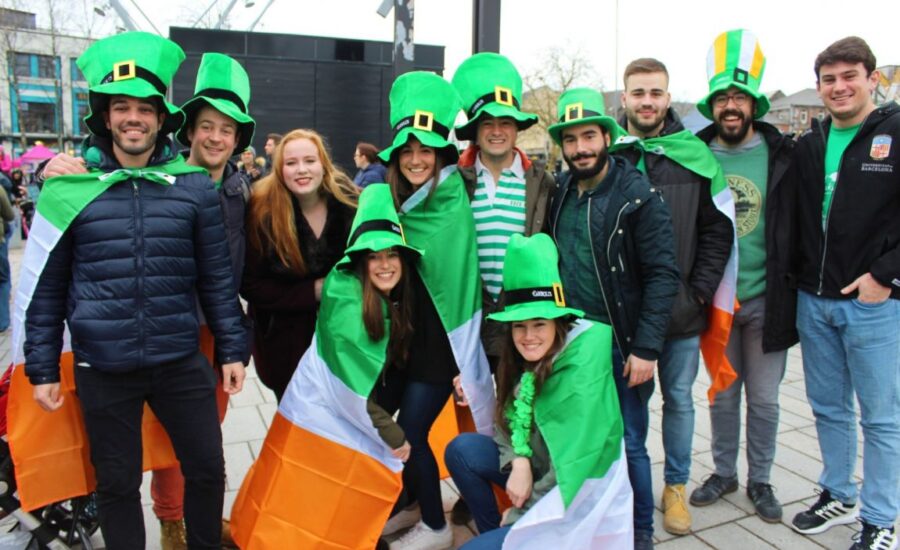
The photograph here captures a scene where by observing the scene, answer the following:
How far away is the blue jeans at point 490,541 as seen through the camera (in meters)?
2.52

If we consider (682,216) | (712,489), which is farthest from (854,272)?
(712,489)

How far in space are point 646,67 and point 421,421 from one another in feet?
6.33

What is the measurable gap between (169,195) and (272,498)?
133 centimetres

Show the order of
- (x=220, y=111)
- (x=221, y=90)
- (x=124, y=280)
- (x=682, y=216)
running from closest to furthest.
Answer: (x=124, y=280)
(x=220, y=111)
(x=221, y=90)
(x=682, y=216)

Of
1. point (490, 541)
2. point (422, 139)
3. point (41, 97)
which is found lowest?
point (490, 541)

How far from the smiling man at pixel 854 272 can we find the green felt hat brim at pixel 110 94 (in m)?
2.80

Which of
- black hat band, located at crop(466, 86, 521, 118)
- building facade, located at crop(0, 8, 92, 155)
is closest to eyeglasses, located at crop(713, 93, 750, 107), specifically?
black hat band, located at crop(466, 86, 521, 118)

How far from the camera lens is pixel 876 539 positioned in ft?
9.85

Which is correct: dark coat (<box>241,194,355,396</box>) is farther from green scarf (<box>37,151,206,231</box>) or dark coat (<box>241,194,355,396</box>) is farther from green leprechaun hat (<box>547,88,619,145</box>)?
green leprechaun hat (<box>547,88,619,145</box>)

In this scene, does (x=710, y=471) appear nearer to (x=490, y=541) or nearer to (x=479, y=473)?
(x=479, y=473)

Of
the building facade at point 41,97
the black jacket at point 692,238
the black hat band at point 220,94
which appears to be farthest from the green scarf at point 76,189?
the building facade at point 41,97

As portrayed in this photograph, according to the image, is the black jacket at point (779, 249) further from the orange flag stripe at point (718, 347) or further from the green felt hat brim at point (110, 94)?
the green felt hat brim at point (110, 94)

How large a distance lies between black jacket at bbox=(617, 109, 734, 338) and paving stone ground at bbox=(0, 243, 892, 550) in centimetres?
100

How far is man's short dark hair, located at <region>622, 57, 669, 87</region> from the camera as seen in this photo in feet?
10.3
